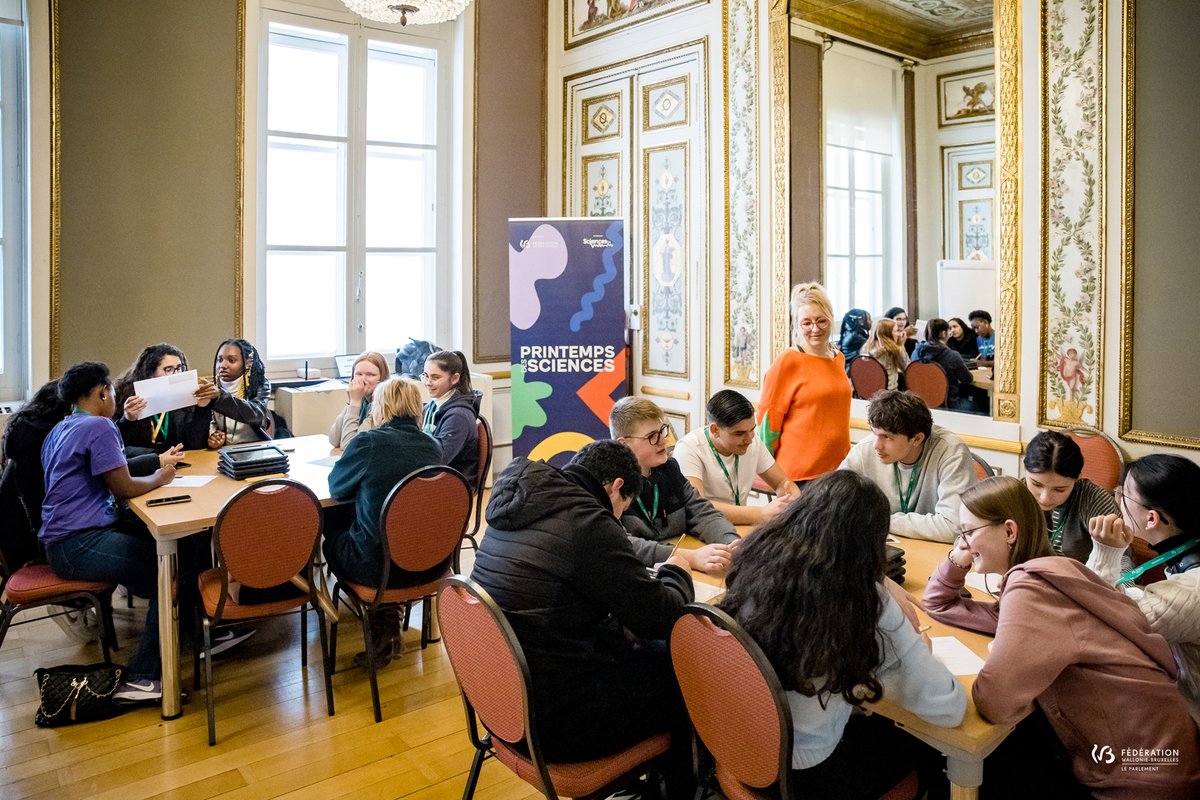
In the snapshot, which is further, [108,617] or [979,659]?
[108,617]

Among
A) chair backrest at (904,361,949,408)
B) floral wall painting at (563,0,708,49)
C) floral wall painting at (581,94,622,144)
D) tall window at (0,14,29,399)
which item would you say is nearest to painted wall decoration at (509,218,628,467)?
floral wall painting at (581,94,622,144)

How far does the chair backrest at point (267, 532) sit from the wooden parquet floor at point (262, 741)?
1.87 ft

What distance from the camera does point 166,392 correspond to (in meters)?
4.14

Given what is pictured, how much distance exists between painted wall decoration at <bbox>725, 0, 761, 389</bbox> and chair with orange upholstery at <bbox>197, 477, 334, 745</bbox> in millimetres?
3215

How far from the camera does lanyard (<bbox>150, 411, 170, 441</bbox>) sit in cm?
425

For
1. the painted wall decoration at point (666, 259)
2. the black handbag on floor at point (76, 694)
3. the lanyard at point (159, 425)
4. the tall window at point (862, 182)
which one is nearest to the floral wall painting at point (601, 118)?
the painted wall decoration at point (666, 259)

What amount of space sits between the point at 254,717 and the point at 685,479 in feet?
5.86

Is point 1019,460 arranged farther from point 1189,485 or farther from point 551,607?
point 551,607

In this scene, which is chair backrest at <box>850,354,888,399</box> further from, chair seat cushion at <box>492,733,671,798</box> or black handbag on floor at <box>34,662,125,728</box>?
black handbag on floor at <box>34,662,125,728</box>

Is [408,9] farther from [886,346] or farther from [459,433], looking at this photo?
[886,346]

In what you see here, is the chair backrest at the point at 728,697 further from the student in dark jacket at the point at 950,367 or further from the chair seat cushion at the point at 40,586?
the student in dark jacket at the point at 950,367

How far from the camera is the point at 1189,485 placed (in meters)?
2.15

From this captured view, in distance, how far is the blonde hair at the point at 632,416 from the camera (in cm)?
297

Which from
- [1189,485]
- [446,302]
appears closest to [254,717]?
[1189,485]
